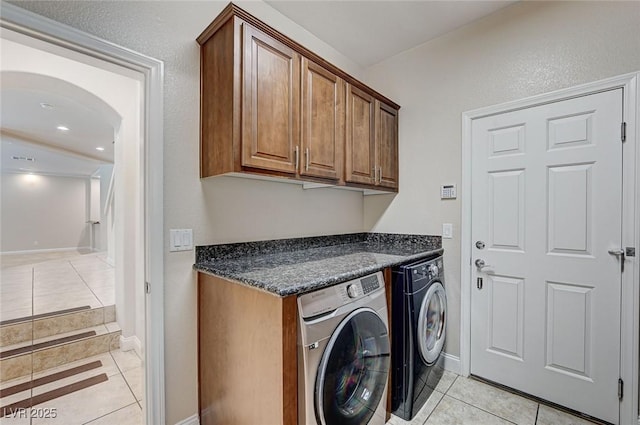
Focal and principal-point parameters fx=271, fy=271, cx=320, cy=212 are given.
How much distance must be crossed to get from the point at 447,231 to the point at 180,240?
1982 millimetres

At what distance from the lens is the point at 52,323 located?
7.89 ft

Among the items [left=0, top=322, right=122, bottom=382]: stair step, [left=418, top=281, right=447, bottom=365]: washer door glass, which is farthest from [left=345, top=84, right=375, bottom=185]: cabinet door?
[left=0, top=322, right=122, bottom=382]: stair step

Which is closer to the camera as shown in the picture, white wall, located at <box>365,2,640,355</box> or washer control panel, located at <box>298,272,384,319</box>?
washer control panel, located at <box>298,272,384,319</box>

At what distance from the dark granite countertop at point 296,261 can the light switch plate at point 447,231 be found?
6 centimetres

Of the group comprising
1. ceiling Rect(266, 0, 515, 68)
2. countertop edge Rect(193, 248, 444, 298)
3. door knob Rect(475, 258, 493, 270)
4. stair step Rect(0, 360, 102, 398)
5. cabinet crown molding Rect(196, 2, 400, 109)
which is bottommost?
stair step Rect(0, 360, 102, 398)

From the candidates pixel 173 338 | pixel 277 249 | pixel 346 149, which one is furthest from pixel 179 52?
pixel 173 338

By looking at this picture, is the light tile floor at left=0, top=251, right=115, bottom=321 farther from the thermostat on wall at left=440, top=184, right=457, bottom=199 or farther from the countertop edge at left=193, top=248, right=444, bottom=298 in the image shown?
the thermostat on wall at left=440, top=184, right=457, bottom=199

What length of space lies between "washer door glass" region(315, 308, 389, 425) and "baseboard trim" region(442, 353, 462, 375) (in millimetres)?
980

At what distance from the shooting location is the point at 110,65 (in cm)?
134

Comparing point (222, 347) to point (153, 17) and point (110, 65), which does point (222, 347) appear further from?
point (153, 17)

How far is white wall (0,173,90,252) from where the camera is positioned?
7141 mm

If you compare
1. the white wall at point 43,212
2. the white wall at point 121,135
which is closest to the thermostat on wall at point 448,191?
the white wall at point 121,135

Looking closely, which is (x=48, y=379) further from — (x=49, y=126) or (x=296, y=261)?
(x=49, y=126)

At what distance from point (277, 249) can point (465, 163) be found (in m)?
1.62
